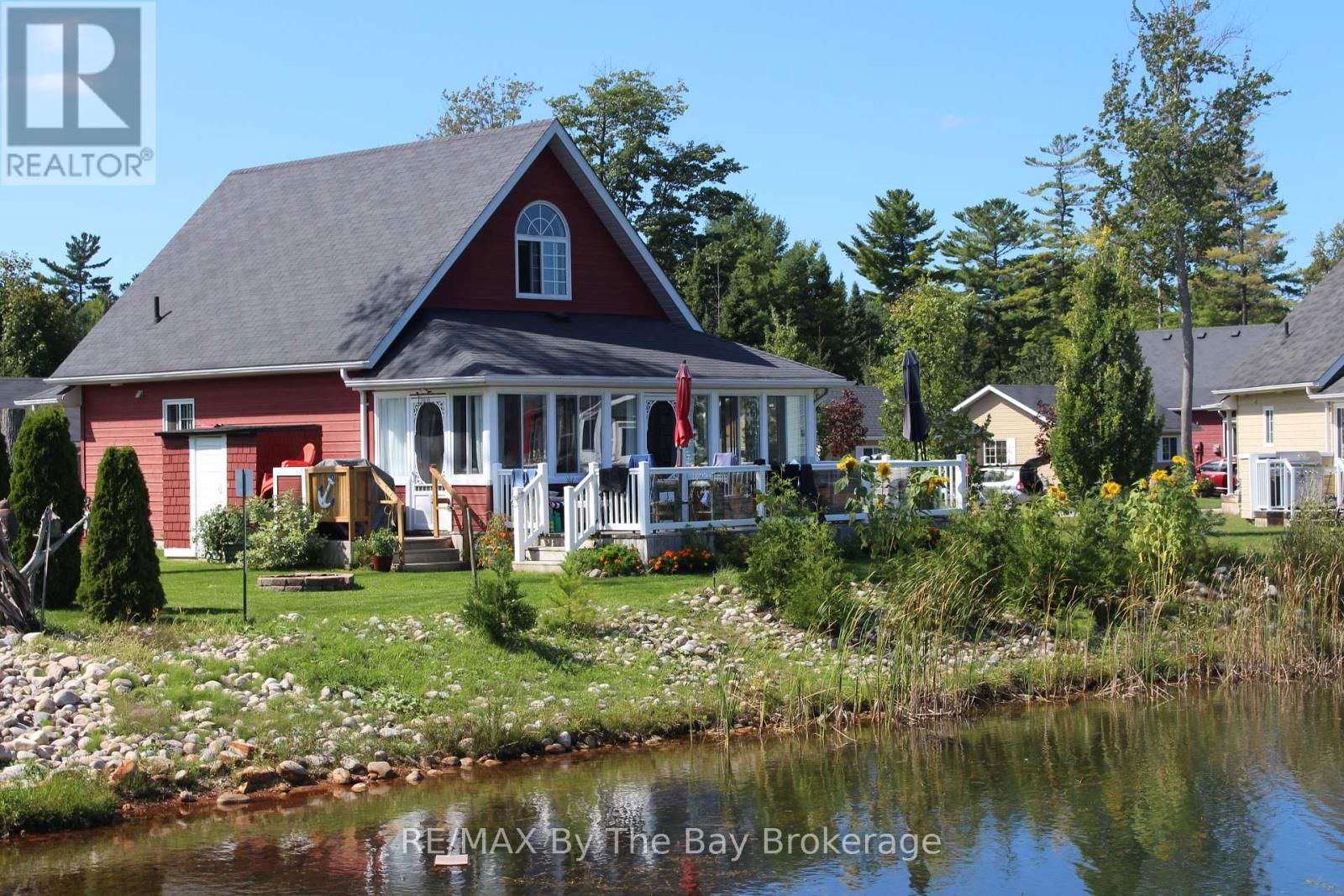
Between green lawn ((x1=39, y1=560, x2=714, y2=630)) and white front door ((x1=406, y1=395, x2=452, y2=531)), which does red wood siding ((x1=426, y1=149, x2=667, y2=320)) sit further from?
green lawn ((x1=39, y1=560, x2=714, y2=630))

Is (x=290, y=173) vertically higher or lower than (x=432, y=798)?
higher

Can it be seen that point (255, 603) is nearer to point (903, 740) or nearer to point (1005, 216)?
point (903, 740)

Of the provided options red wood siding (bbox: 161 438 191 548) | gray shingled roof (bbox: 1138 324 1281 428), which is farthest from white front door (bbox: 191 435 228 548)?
gray shingled roof (bbox: 1138 324 1281 428)

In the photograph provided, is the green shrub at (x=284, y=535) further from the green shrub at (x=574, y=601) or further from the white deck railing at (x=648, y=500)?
the green shrub at (x=574, y=601)

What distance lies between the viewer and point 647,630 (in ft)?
58.6

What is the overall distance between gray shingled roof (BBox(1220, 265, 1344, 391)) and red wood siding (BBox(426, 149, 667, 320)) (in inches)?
570

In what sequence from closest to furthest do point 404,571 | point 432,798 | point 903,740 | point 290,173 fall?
point 432,798 → point 903,740 → point 404,571 → point 290,173

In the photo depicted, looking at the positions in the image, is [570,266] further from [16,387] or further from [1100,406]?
[16,387]

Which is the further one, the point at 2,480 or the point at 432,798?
the point at 2,480

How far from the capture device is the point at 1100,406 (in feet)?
96.8

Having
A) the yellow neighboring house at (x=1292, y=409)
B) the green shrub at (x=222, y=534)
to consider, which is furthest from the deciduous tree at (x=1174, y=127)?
the green shrub at (x=222, y=534)

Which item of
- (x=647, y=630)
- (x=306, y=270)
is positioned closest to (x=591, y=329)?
(x=306, y=270)

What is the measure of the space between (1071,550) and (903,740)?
542 centimetres

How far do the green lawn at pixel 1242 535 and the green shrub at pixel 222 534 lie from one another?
14.7 m
